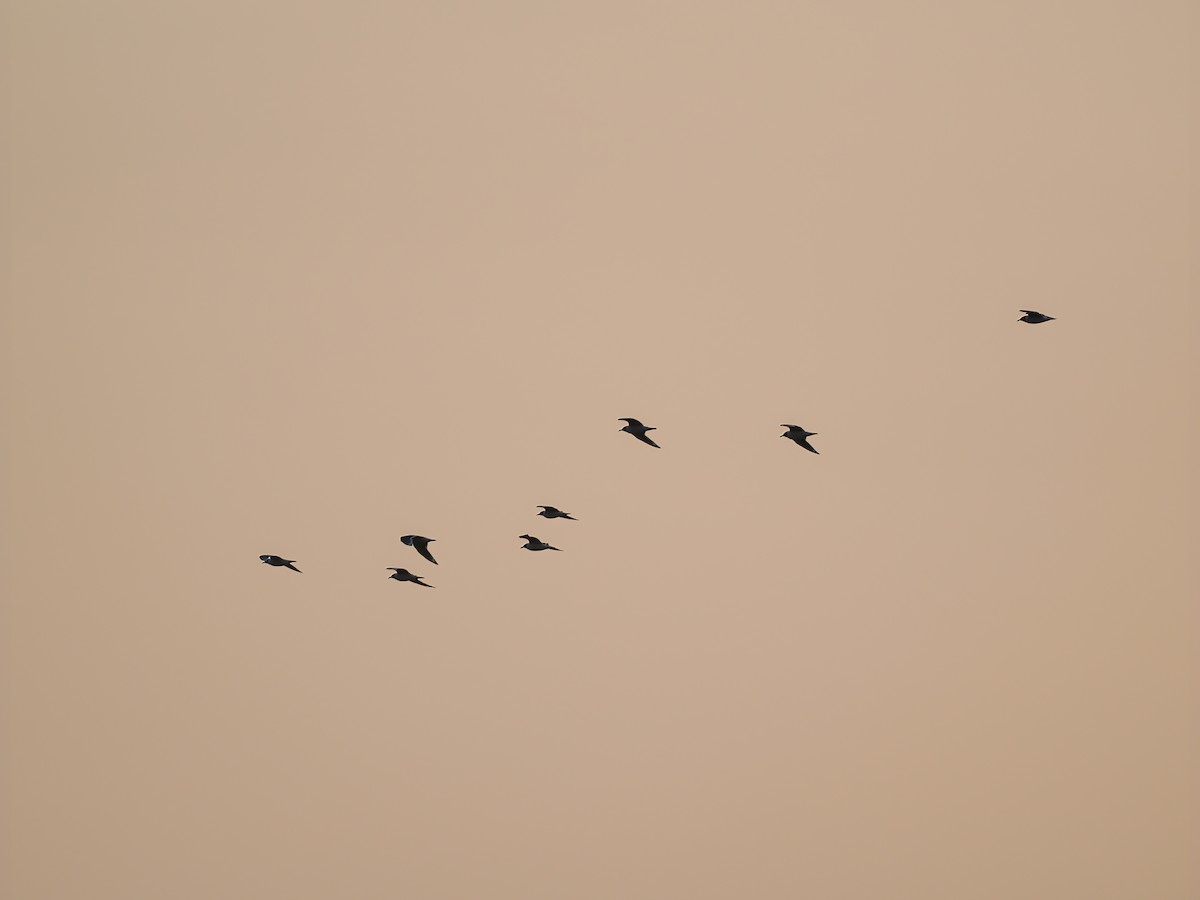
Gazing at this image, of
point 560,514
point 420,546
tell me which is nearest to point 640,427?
point 560,514

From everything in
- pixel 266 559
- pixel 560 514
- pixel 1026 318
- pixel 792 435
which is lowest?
pixel 266 559

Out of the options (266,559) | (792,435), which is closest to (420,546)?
(266,559)

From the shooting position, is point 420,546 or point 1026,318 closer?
point 1026,318

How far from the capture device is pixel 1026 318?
161 feet

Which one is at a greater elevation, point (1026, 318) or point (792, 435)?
point (1026, 318)

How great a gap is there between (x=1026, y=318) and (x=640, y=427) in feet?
42.3

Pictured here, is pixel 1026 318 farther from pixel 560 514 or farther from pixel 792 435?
pixel 560 514

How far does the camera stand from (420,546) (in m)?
53.7

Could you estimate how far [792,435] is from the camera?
50156mm

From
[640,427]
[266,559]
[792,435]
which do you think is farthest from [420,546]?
[792,435]

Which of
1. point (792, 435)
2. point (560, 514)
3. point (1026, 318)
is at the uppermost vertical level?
point (1026, 318)

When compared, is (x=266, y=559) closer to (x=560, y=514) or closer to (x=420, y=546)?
(x=420, y=546)

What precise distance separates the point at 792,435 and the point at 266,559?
17.7 m

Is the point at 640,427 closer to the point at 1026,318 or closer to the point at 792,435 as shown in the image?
the point at 792,435
